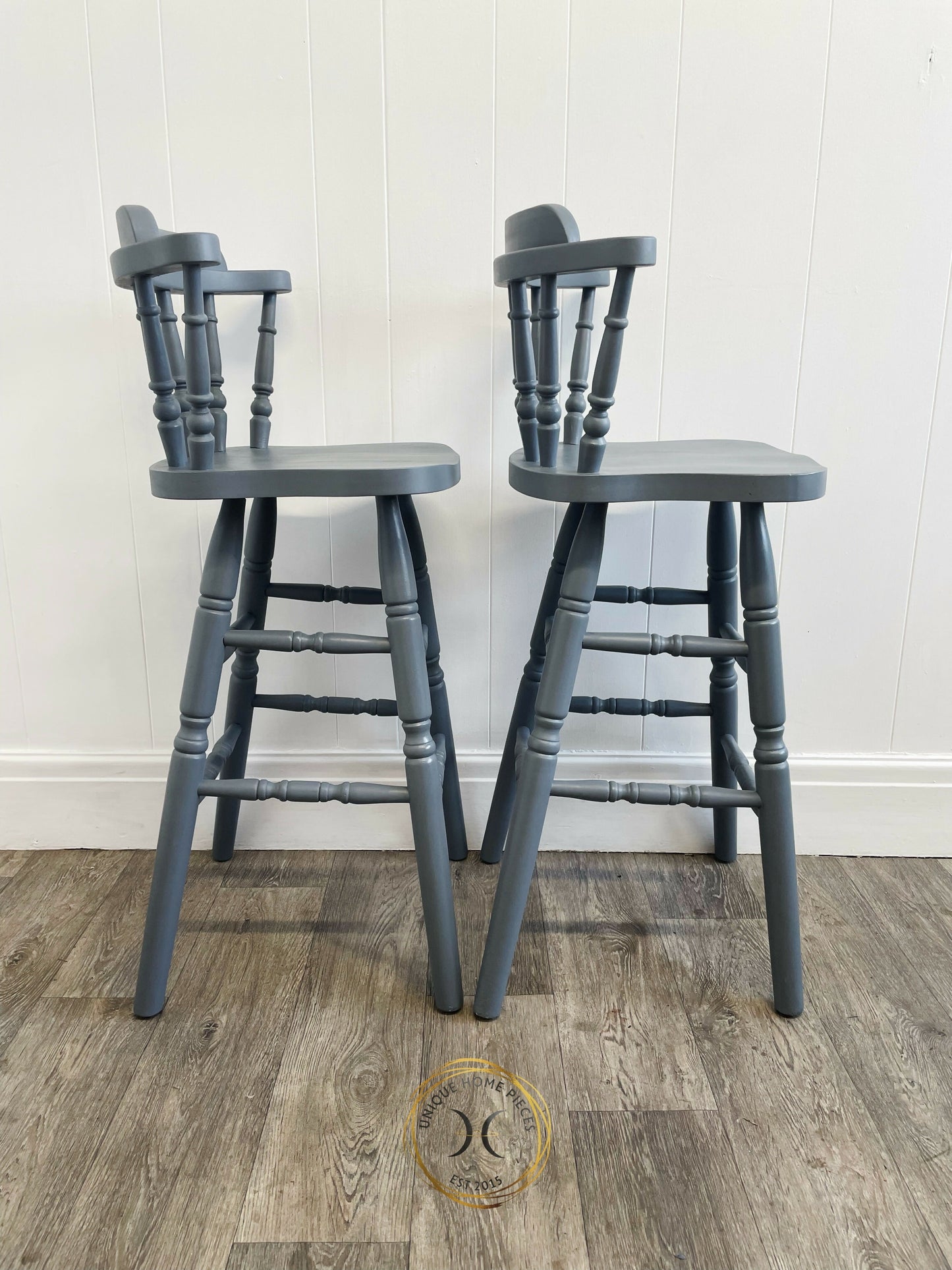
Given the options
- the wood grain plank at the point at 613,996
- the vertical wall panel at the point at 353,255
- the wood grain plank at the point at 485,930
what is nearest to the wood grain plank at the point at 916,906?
the wood grain plank at the point at 613,996

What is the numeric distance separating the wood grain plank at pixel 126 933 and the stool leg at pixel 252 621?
97 millimetres

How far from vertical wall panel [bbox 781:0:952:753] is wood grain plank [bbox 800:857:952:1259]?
0.99 ft

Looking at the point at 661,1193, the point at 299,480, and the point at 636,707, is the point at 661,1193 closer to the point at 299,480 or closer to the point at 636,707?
the point at 636,707

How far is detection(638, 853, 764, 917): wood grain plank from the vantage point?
131 cm

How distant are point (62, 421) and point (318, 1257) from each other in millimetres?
1173

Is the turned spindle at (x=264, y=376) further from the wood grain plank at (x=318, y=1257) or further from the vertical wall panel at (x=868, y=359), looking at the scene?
the wood grain plank at (x=318, y=1257)

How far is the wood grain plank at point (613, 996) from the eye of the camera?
0.98m

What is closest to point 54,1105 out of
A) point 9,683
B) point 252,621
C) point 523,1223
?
point 523,1223

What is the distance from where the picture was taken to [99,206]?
1251mm

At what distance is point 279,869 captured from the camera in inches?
56.0

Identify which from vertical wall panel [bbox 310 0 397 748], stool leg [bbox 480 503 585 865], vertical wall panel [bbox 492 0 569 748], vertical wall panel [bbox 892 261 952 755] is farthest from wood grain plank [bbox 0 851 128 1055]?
vertical wall panel [bbox 892 261 952 755]

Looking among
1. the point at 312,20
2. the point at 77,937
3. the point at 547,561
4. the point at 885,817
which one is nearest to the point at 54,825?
the point at 77,937

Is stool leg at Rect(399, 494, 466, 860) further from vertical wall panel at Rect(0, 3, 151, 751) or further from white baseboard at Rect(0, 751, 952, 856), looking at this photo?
vertical wall panel at Rect(0, 3, 151, 751)

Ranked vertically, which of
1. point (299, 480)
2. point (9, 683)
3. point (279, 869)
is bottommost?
point (279, 869)
